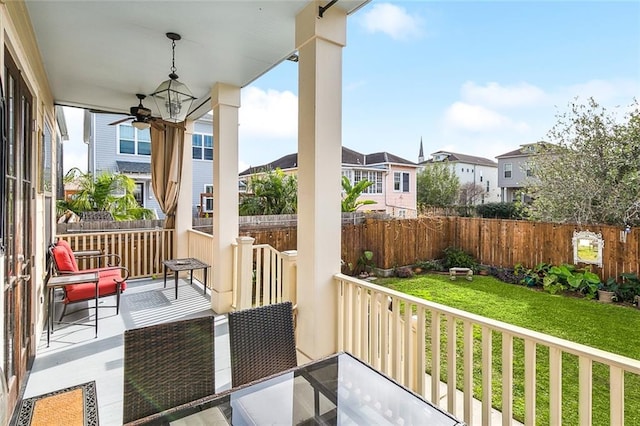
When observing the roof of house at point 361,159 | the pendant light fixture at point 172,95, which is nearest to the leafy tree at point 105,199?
the pendant light fixture at point 172,95

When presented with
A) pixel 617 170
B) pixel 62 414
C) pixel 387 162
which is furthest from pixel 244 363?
pixel 387 162

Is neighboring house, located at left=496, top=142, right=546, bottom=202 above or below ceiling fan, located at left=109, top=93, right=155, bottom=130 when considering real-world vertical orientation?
above

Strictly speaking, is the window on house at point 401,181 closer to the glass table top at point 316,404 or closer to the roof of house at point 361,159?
the roof of house at point 361,159

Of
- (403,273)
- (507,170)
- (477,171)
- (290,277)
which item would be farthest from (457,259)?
(477,171)

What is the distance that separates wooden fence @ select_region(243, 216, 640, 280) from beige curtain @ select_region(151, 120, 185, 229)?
5.03 ft

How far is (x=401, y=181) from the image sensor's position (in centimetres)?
1869

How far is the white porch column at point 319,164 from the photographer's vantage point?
8.58ft

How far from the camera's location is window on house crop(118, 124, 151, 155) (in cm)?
1233

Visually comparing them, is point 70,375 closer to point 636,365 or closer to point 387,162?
point 636,365

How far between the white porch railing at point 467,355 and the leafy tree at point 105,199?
6.40 meters

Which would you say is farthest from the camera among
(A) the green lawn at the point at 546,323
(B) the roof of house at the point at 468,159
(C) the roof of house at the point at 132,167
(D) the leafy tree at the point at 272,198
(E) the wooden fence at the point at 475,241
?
(B) the roof of house at the point at 468,159

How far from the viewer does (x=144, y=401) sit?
60.9 inches

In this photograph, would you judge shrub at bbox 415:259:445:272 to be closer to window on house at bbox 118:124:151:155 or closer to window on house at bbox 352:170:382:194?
window on house at bbox 352:170:382:194

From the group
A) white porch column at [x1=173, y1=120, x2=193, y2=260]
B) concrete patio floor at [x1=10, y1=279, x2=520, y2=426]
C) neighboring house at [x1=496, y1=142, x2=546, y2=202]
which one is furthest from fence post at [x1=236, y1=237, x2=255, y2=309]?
neighboring house at [x1=496, y1=142, x2=546, y2=202]
